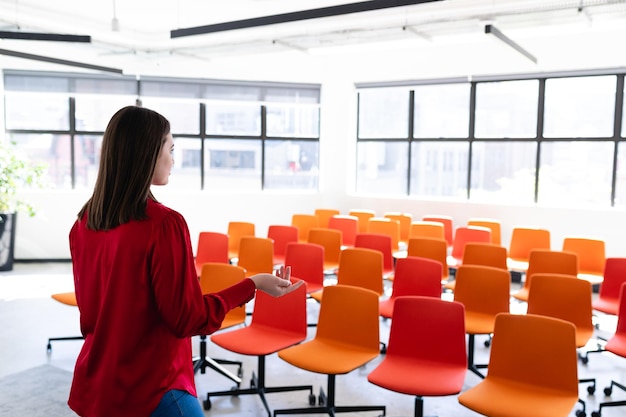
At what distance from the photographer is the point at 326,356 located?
3639 millimetres

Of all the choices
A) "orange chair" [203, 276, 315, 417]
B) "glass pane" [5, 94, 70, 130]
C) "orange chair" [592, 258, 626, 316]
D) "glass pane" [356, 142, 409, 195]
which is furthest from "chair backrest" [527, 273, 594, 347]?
"glass pane" [5, 94, 70, 130]

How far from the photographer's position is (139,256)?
144 cm

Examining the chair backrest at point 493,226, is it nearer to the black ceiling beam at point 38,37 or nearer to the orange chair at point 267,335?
the orange chair at point 267,335

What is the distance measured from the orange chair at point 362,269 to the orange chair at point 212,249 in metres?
1.34

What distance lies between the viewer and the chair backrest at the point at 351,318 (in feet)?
12.3

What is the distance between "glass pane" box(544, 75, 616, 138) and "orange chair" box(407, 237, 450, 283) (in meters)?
3.21

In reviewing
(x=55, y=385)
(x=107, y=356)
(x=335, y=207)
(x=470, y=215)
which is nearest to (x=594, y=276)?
(x=470, y=215)

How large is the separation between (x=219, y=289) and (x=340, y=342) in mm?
1105

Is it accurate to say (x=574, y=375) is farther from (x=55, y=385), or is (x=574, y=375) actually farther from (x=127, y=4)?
(x=127, y=4)

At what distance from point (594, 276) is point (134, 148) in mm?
5661

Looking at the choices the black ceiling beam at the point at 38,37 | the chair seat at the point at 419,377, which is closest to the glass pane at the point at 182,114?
the black ceiling beam at the point at 38,37

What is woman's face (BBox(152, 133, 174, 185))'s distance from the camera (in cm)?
155

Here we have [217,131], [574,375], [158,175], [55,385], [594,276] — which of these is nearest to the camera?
[158,175]

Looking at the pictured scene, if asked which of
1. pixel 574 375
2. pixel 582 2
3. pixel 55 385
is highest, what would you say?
pixel 582 2
